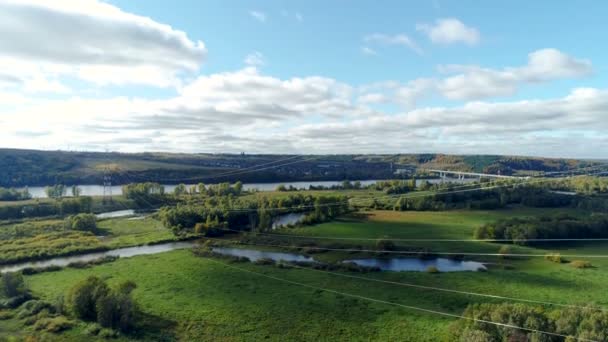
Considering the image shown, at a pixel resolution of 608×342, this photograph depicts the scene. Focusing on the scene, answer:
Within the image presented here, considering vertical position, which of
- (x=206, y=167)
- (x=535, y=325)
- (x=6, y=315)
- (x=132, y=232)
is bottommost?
(x=6, y=315)

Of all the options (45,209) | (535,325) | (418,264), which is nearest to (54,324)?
(535,325)

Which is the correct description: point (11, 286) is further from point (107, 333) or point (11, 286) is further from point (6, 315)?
point (107, 333)

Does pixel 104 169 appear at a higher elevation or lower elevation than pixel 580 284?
higher

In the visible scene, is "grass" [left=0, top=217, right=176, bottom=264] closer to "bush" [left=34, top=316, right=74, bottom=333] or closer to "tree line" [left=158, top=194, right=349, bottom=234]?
"tree line" [left=158, top=194, right=349, bottom=234]

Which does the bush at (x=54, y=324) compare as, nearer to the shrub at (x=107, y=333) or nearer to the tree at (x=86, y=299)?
the tree at (x=86, y=299)

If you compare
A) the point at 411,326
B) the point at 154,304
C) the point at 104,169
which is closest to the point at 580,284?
the point at 411,326

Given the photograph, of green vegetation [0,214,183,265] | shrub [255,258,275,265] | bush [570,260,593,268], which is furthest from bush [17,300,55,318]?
bush [570,260,593,268]

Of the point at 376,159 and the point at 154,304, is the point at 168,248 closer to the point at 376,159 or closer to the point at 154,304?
the point at 154,304
